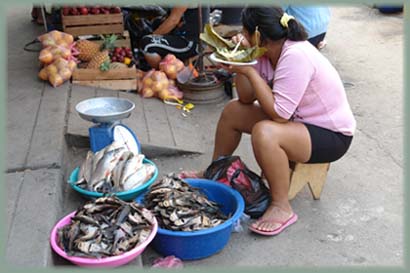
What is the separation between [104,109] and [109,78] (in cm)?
133

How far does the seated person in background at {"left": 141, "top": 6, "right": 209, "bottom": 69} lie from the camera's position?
192 inches

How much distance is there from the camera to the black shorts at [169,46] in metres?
4.89

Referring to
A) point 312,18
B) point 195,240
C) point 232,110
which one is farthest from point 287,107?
point 312,18

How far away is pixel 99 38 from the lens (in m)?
4.90

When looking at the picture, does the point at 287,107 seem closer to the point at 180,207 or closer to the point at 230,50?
the point at 230,50

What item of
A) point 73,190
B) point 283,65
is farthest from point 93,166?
point 283,65

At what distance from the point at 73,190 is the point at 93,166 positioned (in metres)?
0.23

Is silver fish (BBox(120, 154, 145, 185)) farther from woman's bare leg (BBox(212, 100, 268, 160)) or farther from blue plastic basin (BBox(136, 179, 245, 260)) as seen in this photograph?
woman's bare leg (BBox(212, 100, 268, 160))

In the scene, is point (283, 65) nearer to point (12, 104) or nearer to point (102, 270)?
point (102, 270)

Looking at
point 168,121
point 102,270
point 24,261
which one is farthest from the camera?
point 168,121

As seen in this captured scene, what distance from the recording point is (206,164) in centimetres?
354

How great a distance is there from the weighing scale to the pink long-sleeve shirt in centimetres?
95

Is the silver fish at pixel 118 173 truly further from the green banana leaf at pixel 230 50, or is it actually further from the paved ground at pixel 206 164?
the green banana leaf at pixel 230 50

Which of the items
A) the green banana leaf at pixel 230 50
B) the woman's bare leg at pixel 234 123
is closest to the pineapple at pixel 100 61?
the green banana leaf at pixel 230 50
